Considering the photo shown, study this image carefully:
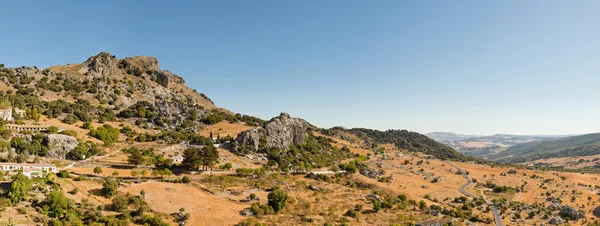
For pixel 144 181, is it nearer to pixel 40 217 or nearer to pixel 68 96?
pixel 40 217

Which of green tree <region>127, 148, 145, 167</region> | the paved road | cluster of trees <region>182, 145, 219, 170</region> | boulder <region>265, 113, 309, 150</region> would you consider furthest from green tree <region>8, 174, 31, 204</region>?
the paved road

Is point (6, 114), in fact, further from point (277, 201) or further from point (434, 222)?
point (434, 222)

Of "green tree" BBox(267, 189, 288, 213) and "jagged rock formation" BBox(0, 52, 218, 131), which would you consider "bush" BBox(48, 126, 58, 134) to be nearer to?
"jagged rock formation" BBox(0, 52, 218, 131)

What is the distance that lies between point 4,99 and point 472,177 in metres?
165

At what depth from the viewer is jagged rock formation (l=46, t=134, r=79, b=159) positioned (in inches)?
2516

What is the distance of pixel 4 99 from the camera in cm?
8875

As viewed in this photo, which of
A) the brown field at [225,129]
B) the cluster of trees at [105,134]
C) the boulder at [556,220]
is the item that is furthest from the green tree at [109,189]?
the boulder at [556,220]

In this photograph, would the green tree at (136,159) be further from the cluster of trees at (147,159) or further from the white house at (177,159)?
the white house at (177,159)

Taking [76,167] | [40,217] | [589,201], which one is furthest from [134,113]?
[589,201]

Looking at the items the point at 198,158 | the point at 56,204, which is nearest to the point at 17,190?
the point at 56,204

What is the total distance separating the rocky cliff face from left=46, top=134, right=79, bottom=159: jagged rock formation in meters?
42.9

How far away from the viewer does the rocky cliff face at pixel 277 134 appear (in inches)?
3812

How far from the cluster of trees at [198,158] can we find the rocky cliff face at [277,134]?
23484mm

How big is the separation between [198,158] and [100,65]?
106 meters
